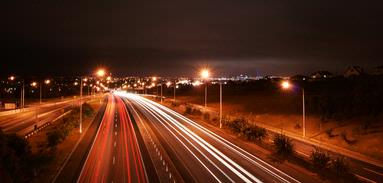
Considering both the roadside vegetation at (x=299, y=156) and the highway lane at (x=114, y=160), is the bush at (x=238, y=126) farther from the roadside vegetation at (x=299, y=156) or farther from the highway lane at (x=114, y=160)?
the highway lane at (x=114, y=160)

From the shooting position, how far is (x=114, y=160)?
29.8m

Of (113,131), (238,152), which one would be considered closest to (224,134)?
(238,152)

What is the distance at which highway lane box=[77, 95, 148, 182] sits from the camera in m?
24.9

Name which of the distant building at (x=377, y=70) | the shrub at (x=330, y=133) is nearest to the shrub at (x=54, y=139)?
the shrub at (x=330, y=133)

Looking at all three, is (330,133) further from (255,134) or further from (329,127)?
(255,134)

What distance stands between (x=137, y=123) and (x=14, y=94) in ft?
358

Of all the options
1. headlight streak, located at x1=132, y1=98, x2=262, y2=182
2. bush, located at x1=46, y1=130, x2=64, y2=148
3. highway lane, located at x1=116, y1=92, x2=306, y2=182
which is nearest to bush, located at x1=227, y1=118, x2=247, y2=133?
highway lane, located at x1=116, y1=92, x2=306, y2=182

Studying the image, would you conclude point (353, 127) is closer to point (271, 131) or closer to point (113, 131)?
point (271, 131)

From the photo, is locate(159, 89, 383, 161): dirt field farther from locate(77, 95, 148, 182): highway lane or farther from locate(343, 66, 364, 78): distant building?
locate(343, 66, 364, 78): distant building

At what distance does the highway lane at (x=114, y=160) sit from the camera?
2491cm

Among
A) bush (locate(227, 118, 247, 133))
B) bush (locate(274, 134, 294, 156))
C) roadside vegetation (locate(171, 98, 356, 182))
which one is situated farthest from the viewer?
bush (locate(227, 118, 247, 133))

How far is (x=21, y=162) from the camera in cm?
2820

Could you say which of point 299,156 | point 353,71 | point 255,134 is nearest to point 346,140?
point 255,134

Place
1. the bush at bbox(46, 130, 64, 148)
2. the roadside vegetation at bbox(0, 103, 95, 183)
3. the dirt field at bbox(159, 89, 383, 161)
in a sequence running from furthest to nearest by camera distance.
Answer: the dirt field at bbox(159, 89, 383, 161), the bush at bbox(46, 130, 64, 148), the roadside vegetation at bbox(0, 103, 95, 183)
